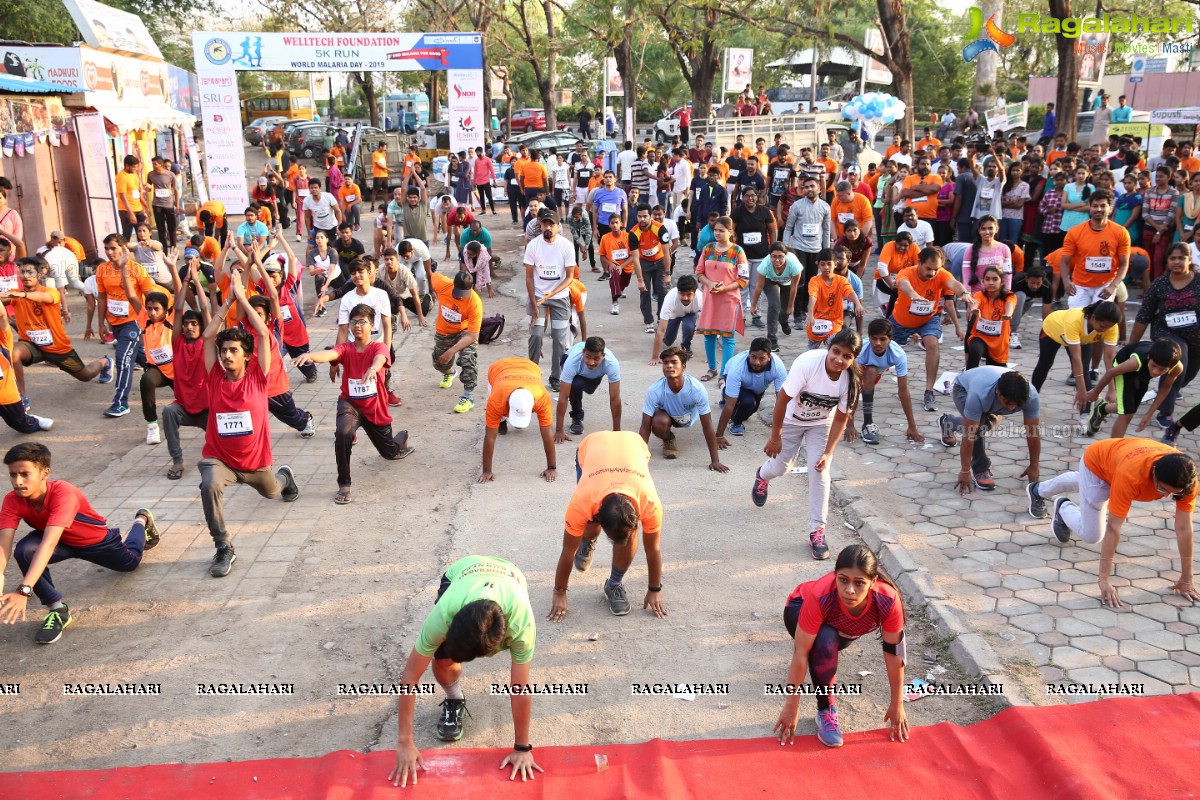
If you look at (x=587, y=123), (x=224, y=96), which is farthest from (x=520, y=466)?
(x=587, y=123)

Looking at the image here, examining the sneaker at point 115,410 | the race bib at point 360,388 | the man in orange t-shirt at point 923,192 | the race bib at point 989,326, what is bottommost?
the sneaker at point 115,410

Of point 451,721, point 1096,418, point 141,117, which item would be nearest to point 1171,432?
point 1096,418

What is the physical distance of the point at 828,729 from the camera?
431 cm

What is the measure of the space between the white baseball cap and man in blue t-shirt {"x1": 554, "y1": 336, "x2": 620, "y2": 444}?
75 cm

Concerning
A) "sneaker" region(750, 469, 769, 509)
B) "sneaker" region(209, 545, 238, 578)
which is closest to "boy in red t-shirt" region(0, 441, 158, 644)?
"sneaker" region(209, 545, 238, 578)

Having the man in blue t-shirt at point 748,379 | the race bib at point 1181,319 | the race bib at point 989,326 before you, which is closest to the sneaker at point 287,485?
the man in blue t-shirt at point 748,379

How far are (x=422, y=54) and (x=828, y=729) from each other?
2075 centimetres

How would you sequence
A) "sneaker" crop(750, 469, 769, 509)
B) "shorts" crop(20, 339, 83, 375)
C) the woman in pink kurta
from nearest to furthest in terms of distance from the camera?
"sneaker" crop(750, 469, 769, 509), "shorts" crop(20, 339, 83, 375), the woman in pink kurta

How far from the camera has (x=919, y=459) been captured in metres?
7.66

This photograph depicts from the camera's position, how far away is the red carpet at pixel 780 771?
403 cm

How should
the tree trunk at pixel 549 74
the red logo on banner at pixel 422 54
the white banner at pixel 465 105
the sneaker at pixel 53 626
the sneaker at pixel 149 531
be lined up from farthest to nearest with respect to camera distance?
the tree trunk at pixel 549 74 < the white banner at pixel 465 105 < the red logo on banner at pixel 422 54 < the sneaker at pixel 149 531 < the sneaker at pixel 53 626

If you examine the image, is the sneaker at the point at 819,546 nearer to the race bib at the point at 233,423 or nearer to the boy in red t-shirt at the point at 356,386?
the boy in red t-shirt at the point at 356,386

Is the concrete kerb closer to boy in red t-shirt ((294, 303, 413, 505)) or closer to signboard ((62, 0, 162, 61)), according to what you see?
boy in red t-shirt ((294, 303, 413, 505))

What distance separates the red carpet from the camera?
13.2ft
